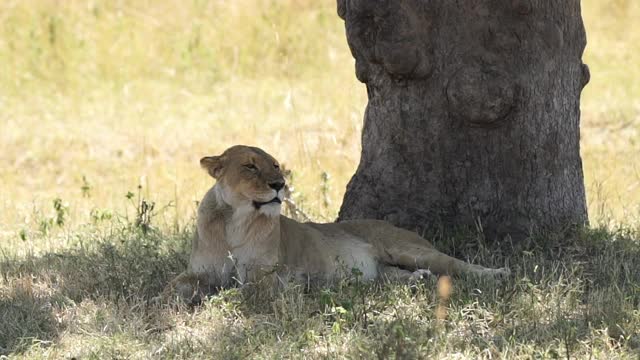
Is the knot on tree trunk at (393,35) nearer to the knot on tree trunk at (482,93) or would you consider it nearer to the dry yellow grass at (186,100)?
the knot on tree trunk at (482,93)

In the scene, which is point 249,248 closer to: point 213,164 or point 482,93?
point 213,164

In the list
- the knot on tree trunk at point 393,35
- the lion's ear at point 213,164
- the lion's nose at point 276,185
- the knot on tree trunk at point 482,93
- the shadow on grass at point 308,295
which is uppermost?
the knot on tree trunk at point 393,35

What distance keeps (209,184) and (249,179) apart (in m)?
4.04

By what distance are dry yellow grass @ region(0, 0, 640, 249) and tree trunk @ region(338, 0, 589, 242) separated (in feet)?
5.02

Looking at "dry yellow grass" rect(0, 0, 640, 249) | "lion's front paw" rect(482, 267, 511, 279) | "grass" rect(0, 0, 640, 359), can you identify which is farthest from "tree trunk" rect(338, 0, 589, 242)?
"dry yellow grass" rect(0, 0, 640, 249)

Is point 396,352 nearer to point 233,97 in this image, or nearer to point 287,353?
point 287,353

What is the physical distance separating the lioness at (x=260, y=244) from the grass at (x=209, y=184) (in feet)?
0.69

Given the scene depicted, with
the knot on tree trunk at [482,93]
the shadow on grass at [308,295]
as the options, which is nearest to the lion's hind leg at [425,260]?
the shadow on grass at [308,295]

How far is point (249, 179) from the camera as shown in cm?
537

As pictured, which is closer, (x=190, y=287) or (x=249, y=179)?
(x=249, y=179)

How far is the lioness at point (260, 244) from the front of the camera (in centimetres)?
539

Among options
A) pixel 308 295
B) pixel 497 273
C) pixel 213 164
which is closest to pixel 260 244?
pixel 308 295

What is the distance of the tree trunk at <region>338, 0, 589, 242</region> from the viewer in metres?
6.17

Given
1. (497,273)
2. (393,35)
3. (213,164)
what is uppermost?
(393,35)
